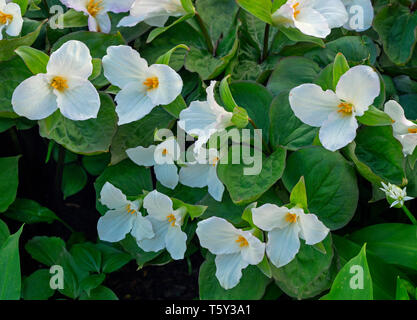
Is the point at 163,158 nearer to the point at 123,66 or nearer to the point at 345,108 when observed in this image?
the point at 123,66

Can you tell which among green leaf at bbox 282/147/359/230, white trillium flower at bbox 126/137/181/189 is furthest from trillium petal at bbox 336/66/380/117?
white trillium flower at bbox 126/137/181/189

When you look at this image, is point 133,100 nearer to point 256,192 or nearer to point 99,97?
point 99,97

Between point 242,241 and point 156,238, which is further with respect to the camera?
point 156,238

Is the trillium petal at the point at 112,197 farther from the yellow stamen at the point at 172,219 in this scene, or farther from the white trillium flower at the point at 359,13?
the white trillium flower at the point at 359,13

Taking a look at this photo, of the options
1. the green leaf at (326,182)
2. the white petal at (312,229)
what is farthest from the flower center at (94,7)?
the white petal at (312,229)

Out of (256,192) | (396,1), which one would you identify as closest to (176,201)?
(256,192)

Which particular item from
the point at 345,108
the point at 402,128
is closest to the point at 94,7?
the point at 345,108
